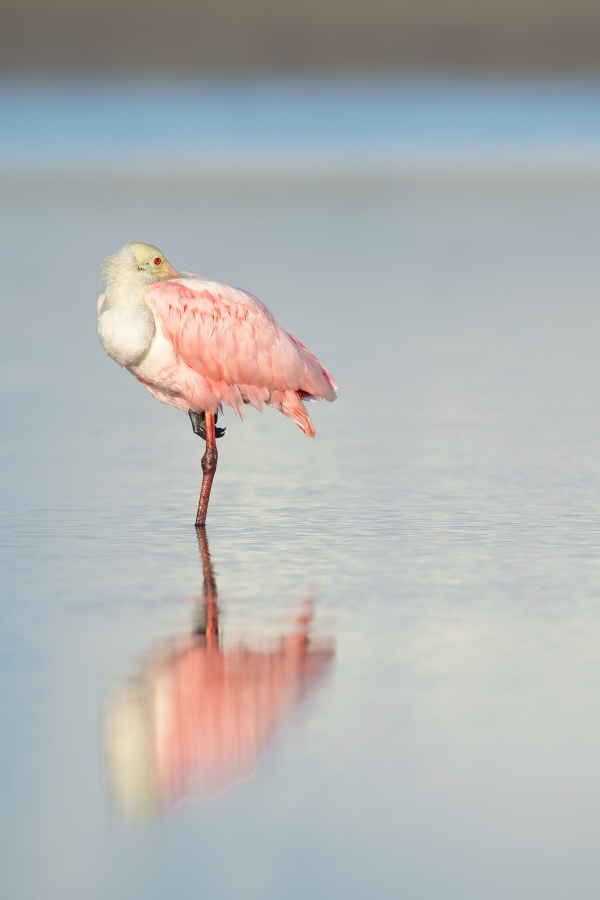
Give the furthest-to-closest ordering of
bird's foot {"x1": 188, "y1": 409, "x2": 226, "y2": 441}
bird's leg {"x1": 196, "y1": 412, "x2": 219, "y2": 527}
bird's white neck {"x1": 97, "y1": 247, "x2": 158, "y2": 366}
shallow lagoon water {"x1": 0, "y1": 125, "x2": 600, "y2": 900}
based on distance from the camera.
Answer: bird's foot {"x1": 188, "y1": 409, "x2": 226, "y2": 441}
bird's white neck {"x1": 97, "y1": 247, "x2": 158, "y2": 366}
bird's leg {"x1": 196, "y1": 412, "x2": 219, "y2": 527}
shallow lagoon water {"x1": 0, "y1": 125, "x2": 600, "y2": 900}

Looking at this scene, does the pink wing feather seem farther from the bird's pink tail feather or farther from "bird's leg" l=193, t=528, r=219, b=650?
"bird's leg" l=193, t=528, r=219, b=650

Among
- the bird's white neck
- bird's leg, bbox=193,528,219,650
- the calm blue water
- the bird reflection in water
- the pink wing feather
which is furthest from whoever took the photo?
the calm blue water

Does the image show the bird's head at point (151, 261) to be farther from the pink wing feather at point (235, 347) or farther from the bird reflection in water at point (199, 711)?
the bird reflection in water at point (199, 711)

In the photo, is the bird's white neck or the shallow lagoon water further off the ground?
the bird's white neck

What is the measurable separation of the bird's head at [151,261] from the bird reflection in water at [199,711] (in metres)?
2.74

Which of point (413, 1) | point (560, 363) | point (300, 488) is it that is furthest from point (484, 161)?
point (300, 488)

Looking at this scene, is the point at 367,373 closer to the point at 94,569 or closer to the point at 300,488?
the point at 300,488

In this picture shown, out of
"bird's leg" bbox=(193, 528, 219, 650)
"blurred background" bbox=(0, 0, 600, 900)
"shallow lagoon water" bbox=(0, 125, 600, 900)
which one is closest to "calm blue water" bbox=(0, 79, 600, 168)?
"blurred background" bbox=(0, 0, 600, 900)

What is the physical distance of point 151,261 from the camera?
8.85 meters

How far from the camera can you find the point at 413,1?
130 ft

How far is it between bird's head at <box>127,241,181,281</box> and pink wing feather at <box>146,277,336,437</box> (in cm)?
6

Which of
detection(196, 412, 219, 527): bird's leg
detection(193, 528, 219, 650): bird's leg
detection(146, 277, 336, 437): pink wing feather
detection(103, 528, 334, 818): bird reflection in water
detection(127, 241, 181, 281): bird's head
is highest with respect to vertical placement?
detection(127, 241, 181, 281): bird's head

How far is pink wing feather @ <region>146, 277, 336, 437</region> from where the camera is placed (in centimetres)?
874

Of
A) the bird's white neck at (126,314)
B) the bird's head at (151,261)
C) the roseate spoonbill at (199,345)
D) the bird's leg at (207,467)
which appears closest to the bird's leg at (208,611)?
the bird's leg at (207,467)
